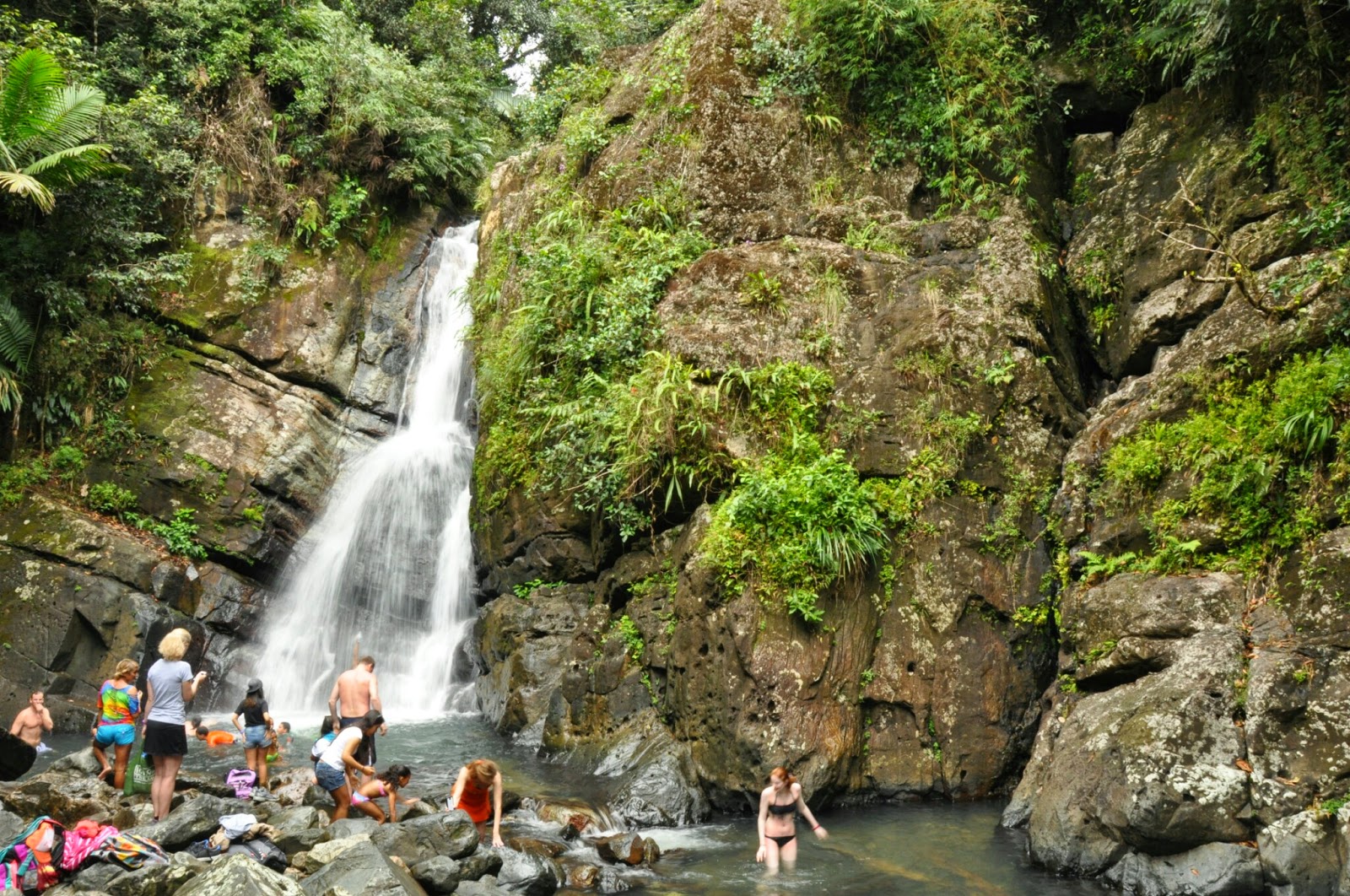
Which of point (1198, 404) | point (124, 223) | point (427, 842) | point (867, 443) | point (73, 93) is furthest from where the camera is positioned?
point (124, 223)

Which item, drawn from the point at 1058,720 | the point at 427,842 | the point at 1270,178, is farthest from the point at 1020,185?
the point at 427,842

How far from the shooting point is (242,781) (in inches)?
354

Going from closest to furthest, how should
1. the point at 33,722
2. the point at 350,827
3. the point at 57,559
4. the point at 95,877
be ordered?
the point at 95,877, the point at 350,827, the point at 33,722, the point at 57,559

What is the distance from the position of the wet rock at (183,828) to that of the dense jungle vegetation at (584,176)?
504 centimetres

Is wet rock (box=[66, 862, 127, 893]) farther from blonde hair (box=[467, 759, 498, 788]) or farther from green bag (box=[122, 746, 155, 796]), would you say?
blonde hair (box=[467, 759, 498, 788])

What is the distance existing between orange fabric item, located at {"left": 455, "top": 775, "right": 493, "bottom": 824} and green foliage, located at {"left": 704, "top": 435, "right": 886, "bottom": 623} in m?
3.09

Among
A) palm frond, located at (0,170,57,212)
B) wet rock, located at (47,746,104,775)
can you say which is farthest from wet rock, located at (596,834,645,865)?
palm frond, located at (0,170,57,212)

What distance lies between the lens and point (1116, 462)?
9164 mm

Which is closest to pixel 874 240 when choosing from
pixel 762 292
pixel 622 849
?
pixel 762 292

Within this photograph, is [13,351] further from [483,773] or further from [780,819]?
[780,819]

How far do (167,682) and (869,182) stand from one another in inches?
409

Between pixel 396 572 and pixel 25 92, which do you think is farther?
pixel 396 572

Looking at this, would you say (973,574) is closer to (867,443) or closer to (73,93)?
(867,443)

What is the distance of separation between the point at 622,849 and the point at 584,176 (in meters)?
10.6
